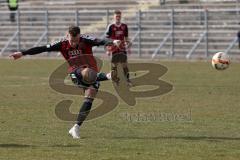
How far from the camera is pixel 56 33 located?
42.9 m

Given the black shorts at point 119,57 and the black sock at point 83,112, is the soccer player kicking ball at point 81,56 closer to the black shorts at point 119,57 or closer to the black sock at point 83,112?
the black sock at point 83,112

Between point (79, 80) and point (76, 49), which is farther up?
point (76, 49)

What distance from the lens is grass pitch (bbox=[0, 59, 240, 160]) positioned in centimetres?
991

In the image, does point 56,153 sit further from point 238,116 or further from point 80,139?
point 238,116

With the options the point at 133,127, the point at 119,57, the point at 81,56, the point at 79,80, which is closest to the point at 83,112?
the point at 79,80

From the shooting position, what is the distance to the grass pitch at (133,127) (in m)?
9.91

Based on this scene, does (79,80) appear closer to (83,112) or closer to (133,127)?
(83,112)

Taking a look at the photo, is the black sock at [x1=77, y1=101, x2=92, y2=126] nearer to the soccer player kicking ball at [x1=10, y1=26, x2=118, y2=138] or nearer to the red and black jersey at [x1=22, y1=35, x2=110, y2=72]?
the soccer player kicking ball at [x1=10, y1=26, x2=118, y2=138]

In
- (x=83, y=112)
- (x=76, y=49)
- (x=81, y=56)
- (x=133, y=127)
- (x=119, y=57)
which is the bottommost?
(x=119, y=57)

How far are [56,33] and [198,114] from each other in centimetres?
2899

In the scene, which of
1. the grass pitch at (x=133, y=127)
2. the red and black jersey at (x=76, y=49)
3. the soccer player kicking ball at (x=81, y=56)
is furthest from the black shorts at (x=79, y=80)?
the grass pitch at (x=133, y=127)

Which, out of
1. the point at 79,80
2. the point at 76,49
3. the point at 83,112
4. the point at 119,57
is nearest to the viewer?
the point at 83,112

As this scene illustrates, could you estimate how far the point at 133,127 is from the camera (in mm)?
12711

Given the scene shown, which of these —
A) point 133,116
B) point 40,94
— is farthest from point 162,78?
point 133,116
